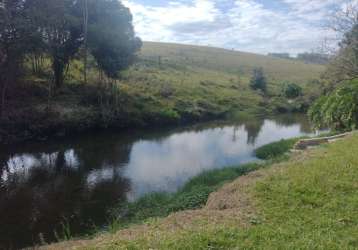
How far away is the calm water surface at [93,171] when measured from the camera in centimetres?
1292

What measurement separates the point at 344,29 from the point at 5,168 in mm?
25200

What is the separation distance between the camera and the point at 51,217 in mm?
13195

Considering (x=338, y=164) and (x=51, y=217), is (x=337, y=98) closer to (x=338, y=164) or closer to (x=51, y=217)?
(x=338, y=164)

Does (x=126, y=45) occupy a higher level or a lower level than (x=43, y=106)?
higher

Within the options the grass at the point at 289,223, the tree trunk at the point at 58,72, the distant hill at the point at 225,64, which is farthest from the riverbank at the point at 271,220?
the distant hill at the point at 225,64

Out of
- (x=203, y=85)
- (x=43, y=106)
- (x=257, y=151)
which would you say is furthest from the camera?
(x=203, y=85)

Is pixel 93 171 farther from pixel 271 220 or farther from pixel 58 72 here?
pixel 58 72

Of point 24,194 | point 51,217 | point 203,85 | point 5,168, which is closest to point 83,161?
point 5,168

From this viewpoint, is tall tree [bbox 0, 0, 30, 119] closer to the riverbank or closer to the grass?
the riverbank

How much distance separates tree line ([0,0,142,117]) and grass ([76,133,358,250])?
24373 millimetres

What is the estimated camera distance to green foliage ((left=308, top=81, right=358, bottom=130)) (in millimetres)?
21391

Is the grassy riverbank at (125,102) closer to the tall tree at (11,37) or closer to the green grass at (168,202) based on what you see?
the tall tree at (11,37)

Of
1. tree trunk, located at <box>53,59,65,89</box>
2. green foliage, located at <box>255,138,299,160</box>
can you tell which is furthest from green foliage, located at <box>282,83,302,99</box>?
tree trunk, located at <box>53,59,65,89</box>

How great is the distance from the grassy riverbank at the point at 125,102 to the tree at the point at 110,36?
3185mm
